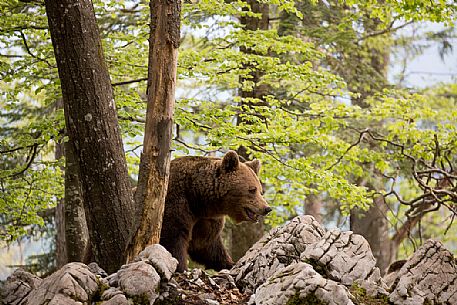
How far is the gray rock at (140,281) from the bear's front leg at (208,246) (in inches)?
77.6

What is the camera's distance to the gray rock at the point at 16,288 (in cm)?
440

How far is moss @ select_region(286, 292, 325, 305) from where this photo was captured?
382cm

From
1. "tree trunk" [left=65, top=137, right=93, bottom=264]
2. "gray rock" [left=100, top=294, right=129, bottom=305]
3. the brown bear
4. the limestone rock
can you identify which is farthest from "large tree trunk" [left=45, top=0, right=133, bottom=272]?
"tree trunk" [left=65, top=137, right=93, bottom=264]

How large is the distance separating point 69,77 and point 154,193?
1.15 metres

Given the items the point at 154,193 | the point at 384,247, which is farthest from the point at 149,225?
the point at 384,247

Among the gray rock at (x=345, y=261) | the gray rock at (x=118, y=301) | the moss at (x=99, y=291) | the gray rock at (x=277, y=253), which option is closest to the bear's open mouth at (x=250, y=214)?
the gray rock at (x=277, y=253)

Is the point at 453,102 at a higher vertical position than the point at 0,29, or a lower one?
lower

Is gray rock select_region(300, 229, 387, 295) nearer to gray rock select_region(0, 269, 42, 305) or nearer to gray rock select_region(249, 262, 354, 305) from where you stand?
gray rock select_region(249, 262, 354, 305)

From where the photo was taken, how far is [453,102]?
16.9m

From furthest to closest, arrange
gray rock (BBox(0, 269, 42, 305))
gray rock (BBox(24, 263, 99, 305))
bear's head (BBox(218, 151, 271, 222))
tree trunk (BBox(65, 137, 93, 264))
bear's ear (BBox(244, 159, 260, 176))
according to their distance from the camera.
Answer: tree trunk (BBox(65, 137, 93, 264)) < bear's ear (BBox(244, 159, 260, 176)) < bear's head (BBox(218, 151, 271, 222)) < gray rock (BBox(0, 269, 42, 305)) < gray rock (BBox(24, 263, 99, 305))

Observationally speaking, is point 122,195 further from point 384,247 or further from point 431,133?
point 384,247

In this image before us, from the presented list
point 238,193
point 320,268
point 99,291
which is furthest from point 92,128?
point 320,268

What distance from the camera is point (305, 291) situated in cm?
384

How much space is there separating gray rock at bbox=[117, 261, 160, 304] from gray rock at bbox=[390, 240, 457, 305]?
166cm
